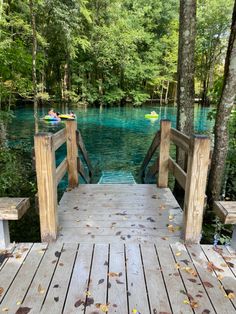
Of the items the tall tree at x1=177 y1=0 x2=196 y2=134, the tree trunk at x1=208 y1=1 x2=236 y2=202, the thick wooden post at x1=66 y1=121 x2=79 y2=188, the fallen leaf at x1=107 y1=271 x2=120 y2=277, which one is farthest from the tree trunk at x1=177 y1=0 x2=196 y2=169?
the fallen leaf at x1=107 y1=271 x2=120 y2=277

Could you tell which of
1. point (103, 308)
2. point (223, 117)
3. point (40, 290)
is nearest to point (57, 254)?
point (40, 290)

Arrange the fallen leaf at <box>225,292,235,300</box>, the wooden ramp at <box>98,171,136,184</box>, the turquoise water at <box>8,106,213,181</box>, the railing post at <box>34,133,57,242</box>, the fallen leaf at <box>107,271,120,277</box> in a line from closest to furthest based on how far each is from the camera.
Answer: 1. the fallen leaf at <box>225,292,235,300</box>
2. the fallen leaf at <box>107,271,120,277</box>
3. the railing post at <box>34,133,57,242</box>
4. the wooden ramp at <box>98,171,136,184</box>
5. the turquoise water at <box>8,106,213,181</box>

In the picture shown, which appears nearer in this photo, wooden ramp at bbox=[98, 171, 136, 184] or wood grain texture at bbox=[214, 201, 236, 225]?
wood grain texture at bbox=[214, 201, 236, 225]

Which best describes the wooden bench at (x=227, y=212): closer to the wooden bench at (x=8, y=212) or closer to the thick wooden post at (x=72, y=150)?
the wooden bench at (x=8, y=212)

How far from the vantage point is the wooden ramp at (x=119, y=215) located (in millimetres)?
2531

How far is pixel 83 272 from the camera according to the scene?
6.50 ft

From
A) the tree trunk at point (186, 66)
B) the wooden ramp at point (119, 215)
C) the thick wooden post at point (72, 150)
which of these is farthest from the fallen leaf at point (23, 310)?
the tree trunk at point (186, 66)

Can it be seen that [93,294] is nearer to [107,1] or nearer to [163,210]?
[163,210]

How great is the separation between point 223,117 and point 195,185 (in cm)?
182

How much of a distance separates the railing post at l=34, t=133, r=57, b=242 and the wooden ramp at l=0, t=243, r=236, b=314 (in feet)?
0.53

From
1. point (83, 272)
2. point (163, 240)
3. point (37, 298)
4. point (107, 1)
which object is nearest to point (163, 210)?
point (163, 240)

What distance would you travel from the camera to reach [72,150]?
376 centimetres

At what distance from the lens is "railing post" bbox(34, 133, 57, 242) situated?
2.18 meters

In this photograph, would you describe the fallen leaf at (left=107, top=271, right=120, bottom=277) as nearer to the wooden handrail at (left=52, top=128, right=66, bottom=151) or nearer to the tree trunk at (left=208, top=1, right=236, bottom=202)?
the wooden handrail at (left=52, top=128, right=66, bottom=151)
